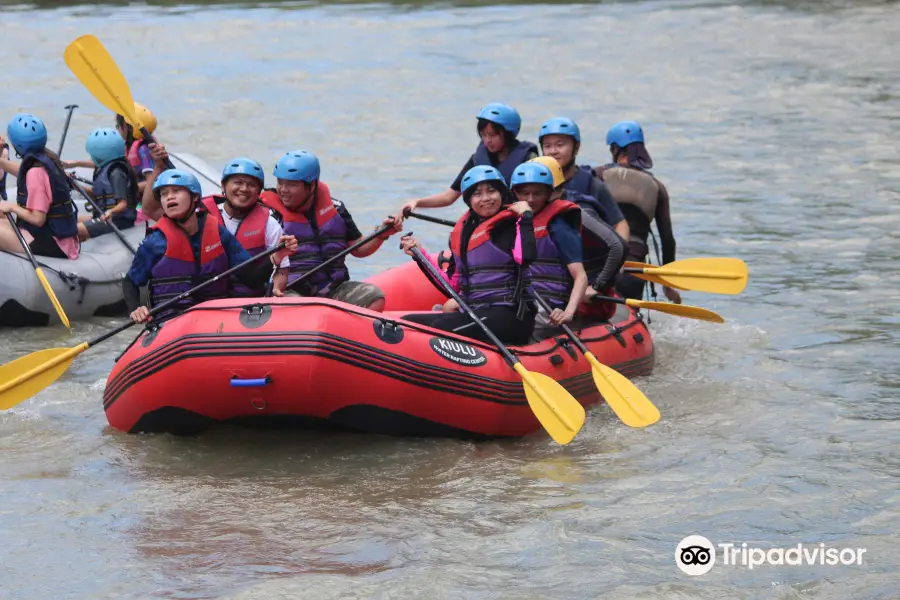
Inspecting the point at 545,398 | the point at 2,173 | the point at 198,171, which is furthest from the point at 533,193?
the point at 198,171

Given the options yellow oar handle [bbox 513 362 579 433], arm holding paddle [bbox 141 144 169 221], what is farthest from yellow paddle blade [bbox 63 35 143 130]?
yellow oar handle [bbox 513 362 579 433]

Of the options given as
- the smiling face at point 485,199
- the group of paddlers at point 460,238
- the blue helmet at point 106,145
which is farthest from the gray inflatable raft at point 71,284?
the smiling face at point 485,199

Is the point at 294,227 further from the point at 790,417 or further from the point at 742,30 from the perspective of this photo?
the point at 742,30

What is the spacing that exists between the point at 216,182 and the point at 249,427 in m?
4.70

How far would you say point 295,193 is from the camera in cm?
671

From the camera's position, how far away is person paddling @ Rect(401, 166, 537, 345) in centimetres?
641

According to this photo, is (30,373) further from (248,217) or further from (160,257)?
(248,217)

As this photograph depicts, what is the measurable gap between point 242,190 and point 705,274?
2.59 meters

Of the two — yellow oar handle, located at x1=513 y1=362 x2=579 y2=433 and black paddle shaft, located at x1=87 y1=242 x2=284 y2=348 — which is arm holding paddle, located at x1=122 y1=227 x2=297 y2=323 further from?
Answer: yellow oar handle, located at x1=513 y1=362 x2=579 y2=433

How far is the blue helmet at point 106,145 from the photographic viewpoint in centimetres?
921

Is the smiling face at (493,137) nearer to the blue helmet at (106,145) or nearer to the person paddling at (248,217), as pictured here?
the person paddling at (248,217)

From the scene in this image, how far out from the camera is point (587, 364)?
692 cm

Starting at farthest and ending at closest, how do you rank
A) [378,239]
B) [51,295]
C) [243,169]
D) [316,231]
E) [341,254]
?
1. [51,295]
2. [378,239]
3. [316,231]
4. [341,254]
5. [243,169]

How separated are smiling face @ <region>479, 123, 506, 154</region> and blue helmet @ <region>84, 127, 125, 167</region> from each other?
291cm
